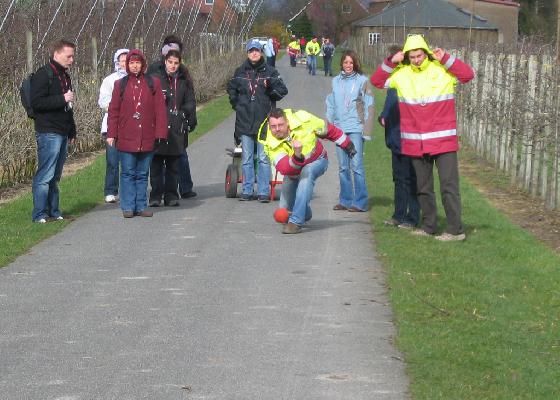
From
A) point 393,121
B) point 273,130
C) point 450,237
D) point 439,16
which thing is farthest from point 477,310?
point 439,16

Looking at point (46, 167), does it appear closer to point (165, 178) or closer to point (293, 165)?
point (165, 178)

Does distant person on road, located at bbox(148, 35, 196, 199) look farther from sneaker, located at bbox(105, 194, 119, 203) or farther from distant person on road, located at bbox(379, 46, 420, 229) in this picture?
distant person on road, located at bbox(379, 46, 420, 229)

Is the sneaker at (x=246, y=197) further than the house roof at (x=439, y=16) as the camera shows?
No

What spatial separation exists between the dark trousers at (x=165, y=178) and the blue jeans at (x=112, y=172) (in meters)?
0.48

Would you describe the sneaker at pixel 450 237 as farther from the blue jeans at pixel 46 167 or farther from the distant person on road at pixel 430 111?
the blue jeans at pixel 46 167

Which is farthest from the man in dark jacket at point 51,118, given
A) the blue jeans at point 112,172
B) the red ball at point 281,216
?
the red ball at point 281,216

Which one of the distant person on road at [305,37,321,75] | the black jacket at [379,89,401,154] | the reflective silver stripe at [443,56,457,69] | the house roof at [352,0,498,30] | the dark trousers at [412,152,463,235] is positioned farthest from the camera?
the house roof at [352,0,498,30]

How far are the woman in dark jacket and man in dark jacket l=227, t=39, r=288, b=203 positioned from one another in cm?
60

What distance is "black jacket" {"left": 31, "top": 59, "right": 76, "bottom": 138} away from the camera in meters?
12.7

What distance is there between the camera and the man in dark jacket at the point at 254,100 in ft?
48.3

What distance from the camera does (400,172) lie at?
1272cm

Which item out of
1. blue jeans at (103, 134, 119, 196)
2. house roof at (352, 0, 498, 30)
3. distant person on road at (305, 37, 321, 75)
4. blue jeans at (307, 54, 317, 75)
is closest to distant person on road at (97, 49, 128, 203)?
blue jeans at (103, 134, 119, 196)

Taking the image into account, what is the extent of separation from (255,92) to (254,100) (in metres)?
0.09

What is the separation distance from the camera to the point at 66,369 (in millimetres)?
6965
